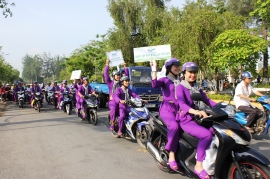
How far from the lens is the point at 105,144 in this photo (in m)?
6.91

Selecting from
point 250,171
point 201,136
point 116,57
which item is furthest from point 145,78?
point 250,171

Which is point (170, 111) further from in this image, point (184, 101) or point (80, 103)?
point (80, 103)

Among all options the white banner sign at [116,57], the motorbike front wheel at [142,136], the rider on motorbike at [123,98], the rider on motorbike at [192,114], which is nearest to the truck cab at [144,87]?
the white banner sign at [116,57]

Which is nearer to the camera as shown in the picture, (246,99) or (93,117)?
(246,99)

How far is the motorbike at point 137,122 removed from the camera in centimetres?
634

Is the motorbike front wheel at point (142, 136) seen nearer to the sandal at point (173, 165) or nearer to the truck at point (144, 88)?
the sandal at point (173, 165)

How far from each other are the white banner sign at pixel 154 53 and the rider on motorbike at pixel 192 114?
816cm

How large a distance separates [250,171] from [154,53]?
32.2 feet

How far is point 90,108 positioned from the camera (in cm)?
1008

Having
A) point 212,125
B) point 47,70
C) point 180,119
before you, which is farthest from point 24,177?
point 47,70

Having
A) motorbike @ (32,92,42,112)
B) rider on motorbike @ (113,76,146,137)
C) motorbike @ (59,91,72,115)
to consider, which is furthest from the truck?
motorbike @ (32,92,42,112)

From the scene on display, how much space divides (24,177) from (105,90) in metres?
10.6

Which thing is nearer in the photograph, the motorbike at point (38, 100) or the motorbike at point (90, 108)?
the motorbike at point (90, 108)

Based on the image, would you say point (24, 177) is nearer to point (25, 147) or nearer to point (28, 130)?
point (25, 147)
